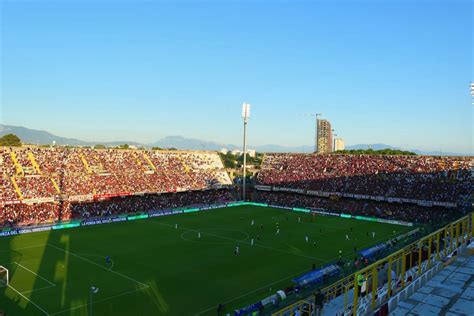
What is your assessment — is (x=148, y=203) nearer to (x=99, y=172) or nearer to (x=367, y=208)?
(x=99, y=172)

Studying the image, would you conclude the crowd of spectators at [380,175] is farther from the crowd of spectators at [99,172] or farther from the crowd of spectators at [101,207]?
the crowd of spectators at [99,172]

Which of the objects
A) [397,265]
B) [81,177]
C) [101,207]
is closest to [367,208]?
[101,207]

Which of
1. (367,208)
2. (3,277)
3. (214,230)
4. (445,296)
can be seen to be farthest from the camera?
(367,208)

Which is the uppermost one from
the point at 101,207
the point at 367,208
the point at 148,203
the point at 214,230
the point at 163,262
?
the point at 101,207

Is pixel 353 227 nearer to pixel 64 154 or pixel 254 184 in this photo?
pixel 254 184

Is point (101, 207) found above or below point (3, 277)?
above

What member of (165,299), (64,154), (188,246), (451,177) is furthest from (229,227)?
(451,177)

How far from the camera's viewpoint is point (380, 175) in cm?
6512

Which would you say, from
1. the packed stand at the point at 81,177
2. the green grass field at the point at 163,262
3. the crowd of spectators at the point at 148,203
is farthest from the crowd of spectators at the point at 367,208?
the packed stand at the point at 81,177

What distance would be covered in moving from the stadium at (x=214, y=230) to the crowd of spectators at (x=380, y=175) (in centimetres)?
26

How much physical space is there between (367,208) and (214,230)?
27023 mm

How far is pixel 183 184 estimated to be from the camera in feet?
225

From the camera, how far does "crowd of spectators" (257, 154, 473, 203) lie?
57656 mm

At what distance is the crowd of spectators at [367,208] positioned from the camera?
5428 cm
